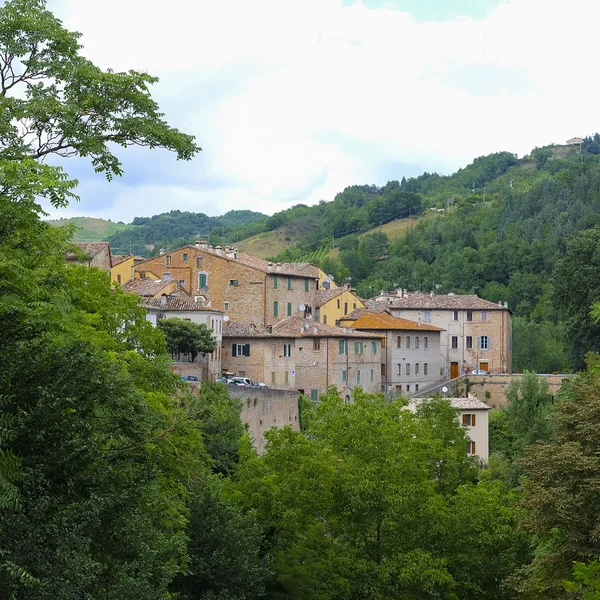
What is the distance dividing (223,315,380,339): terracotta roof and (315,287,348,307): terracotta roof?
718 cm

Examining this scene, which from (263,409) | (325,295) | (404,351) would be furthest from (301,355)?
(263,409)

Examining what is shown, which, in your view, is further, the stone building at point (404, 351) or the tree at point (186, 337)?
the stone building at point (404, 351)

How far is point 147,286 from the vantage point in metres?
67.0

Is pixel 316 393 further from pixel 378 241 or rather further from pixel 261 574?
pixel 378 241

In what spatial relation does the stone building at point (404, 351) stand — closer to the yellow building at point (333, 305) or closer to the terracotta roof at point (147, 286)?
the yellow building at point (333, 305)

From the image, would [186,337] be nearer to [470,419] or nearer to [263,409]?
[263,409]

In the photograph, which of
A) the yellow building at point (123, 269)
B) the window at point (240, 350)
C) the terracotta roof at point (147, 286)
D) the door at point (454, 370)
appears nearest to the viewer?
the terracotta roof at point (147, 286)

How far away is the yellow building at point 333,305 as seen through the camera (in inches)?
3221

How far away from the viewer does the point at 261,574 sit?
26047 mm

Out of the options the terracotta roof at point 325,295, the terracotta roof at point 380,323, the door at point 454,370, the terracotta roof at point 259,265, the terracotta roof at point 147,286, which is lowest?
the door at point 454,370

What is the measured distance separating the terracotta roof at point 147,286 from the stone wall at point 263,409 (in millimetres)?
13366

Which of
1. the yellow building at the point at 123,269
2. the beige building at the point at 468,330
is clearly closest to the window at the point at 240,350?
the yellow building at the point at 123,269

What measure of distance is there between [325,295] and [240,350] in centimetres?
1691

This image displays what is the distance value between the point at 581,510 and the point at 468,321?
69.1 meters
